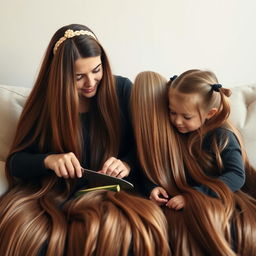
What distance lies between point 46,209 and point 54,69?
38 cm

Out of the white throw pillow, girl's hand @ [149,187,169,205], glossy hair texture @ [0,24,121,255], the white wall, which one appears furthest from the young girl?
the white throw pillow

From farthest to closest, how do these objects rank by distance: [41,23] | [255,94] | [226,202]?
[41,23] < [255,94] < [226,202]

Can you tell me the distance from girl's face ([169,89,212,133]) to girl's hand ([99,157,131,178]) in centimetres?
20

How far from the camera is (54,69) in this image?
94cm

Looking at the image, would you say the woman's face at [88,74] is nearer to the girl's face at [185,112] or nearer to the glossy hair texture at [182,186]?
the glossy hair texture at [182,186]

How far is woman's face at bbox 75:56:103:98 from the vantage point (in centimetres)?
94

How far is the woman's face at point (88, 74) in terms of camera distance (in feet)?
3.07

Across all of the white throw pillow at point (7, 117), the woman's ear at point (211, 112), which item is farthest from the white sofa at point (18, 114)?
the woman's ear at point (211, 112)

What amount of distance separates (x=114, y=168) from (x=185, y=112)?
251 millimetres

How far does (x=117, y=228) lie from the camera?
780 millimetres

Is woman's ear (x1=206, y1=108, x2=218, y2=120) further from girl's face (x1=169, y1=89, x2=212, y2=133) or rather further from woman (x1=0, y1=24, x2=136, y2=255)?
woman (x1=0, y1=24, x2=136, y2=255)

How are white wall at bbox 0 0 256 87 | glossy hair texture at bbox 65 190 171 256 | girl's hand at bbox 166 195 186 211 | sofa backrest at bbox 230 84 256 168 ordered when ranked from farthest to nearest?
white wall at bbox 0 0 256 87, sofa backrest at bbox 230 84 256 168, girl's hand at bbox 166 195 186 211, glossy hair texture at bbox 65 190 171 256

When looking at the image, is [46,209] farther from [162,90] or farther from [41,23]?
[41,23]

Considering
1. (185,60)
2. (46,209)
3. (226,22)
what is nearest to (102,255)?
(46,209)
